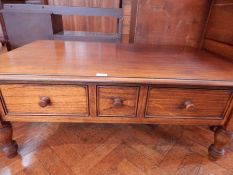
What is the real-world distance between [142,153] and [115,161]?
15 centimetres

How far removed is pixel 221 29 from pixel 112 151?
847 mm

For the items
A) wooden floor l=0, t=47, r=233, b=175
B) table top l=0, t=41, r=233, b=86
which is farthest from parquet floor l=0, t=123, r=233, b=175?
table top l=0, t=41, r=233, b=86

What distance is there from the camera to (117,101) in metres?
0.59

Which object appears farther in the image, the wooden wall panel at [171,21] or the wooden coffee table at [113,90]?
the wooden wall panel at [171,21]

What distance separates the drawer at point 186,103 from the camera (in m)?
0.58

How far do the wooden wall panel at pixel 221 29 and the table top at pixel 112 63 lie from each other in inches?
2.3

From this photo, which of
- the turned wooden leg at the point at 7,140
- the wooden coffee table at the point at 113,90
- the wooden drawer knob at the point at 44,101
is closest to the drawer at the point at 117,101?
the wooden coffee table at the point at 113,90

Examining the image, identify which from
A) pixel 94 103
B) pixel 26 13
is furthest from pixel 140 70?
pixel 26 13

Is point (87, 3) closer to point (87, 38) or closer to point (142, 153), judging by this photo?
point (87, 38)

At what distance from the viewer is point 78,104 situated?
607 mm

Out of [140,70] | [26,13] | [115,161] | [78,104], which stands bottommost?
[115,161]

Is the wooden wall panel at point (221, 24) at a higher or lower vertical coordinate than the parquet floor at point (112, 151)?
higher

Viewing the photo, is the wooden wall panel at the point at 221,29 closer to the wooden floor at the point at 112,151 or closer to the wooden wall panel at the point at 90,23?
the wooden floor at the point at 112,151

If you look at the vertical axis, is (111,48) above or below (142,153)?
above
